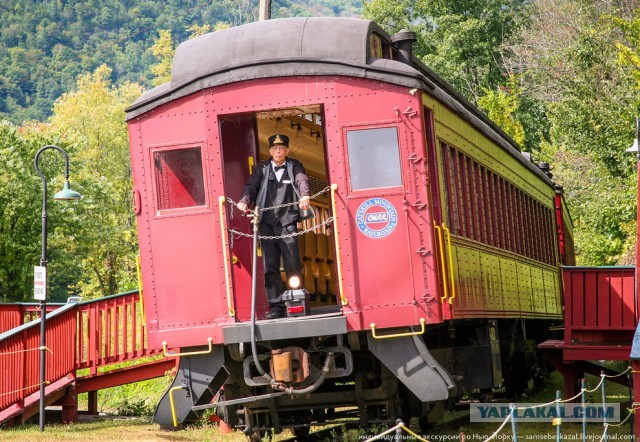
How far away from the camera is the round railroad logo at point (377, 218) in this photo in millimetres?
10633

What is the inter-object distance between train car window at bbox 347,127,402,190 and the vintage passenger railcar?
0.04ft

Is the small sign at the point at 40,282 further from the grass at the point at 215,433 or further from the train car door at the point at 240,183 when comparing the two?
the train car door at the point at 240,183

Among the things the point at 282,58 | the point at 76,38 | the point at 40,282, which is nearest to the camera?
the point at 282,58

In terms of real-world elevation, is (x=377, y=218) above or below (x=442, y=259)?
above

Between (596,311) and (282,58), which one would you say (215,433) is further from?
(282,58)

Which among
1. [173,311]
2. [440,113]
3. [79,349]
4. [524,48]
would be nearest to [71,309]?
[79,349]

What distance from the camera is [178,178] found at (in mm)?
11109

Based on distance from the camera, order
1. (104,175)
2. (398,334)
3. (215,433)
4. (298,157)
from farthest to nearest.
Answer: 1. (104,175)
2. (215,433)
3. (298,157)
4. (398,334)

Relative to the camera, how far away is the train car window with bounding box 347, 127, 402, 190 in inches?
420

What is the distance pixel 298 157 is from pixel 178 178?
2.97 metres

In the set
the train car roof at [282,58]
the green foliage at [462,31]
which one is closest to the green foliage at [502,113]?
the green foliage at [462,31]

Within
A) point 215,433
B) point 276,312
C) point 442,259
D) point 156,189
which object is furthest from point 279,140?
point 215,433

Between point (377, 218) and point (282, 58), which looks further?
point (282, 58)

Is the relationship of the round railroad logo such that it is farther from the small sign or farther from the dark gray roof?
the small sign
